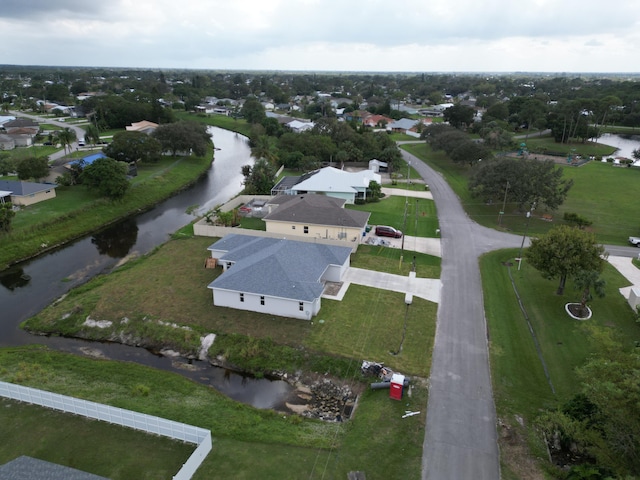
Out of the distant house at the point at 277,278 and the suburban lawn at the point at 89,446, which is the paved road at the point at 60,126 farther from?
the suburban lawn at the point at 89,446

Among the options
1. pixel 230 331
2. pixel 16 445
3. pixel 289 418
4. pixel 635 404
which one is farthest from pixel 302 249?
pixel 635 404

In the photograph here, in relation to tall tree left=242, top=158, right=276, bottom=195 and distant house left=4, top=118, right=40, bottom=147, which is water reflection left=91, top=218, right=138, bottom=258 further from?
distant house left=4, top=118, right=40, bottom=147

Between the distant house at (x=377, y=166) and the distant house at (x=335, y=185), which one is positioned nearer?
the distant house at (x=335, y=185)

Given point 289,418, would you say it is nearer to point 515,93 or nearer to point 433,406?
point 433,406

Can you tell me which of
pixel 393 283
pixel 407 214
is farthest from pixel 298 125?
pixel 393 283

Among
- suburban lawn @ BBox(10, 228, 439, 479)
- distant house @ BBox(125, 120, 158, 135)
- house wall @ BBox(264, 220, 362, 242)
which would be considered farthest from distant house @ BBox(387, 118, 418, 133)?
suburban lawn @ BBox(10, 228, 439, 479)

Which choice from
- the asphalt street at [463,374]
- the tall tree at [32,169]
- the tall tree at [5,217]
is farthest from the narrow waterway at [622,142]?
the tall tree at [5,217]

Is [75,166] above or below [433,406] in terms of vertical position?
above
